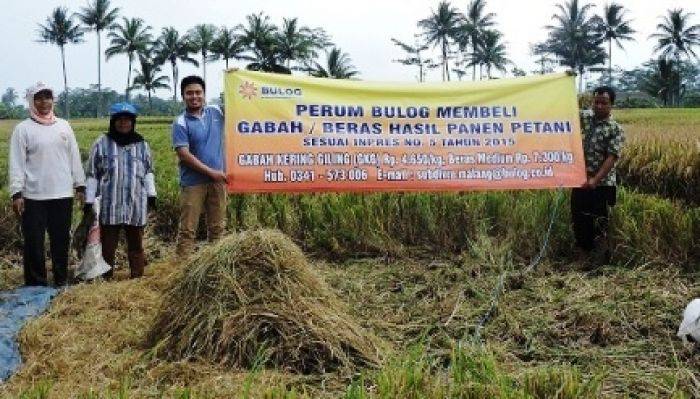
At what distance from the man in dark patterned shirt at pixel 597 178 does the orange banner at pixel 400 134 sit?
16 cm

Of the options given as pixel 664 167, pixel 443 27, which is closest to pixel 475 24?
pixel 443 27

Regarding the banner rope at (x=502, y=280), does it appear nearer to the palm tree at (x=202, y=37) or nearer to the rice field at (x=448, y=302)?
the rice field at (x=448, y=302)

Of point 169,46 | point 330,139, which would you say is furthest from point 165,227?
point 169,46

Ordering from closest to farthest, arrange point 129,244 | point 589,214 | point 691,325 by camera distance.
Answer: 1. point 691,325
2. point 129,244
3. point 589,214

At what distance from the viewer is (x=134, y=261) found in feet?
16.8

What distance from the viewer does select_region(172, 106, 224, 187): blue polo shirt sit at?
4.87m

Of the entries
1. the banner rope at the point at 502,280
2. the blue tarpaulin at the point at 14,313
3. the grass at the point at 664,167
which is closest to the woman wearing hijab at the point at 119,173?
the blue tarpaulin at the point at 14,313

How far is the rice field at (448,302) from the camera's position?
291cm

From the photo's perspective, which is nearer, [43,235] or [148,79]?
[43,235]

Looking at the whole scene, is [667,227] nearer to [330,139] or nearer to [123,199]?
[330,139]

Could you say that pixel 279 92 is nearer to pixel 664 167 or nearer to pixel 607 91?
pixel 607 91

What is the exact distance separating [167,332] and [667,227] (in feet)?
12.2

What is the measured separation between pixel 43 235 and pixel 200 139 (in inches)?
50.3

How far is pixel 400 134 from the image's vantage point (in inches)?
218
